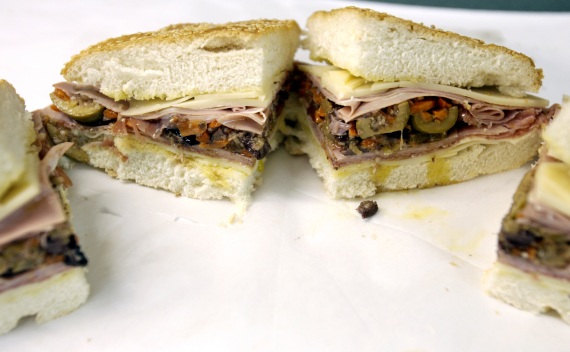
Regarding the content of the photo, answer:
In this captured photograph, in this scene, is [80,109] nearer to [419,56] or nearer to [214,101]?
[214,101]

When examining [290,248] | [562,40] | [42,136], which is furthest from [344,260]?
[562,40]

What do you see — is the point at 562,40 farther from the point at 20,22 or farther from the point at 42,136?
the point at 20,22

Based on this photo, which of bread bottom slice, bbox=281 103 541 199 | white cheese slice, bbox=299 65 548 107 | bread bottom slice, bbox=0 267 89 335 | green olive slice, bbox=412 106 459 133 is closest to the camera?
bread bottom slice, bbox=0 267 89 335

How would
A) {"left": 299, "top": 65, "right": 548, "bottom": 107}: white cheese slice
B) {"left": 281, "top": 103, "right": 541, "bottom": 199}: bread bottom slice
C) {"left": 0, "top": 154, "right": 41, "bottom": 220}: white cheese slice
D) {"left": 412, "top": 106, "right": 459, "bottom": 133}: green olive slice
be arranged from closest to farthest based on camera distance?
1. {"left": 0, "top": 154, "right": 41, "bottom": 220}: white cheese slice
2. {"left": 299, "top": 65, "right": 548, "bottom": 107}: white cheese slice
3. {"left": 412, "top": 106, "right": 459, "bottom": 133}: green olive slice
4. {"left": 281, "top": 103, "right": 541, "bottom": 199}: bread bottom slice

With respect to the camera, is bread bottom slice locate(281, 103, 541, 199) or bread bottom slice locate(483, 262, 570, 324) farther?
bread bottom slice locate(281, 103, 541, 199)

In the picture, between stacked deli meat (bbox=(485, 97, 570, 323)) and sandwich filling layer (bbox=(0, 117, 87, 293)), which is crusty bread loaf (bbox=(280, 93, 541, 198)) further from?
sandwich filling layer (bbox=(0, 117, 87, 293))

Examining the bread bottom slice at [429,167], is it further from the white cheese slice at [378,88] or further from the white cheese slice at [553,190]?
the white cheese slice at [553,190]

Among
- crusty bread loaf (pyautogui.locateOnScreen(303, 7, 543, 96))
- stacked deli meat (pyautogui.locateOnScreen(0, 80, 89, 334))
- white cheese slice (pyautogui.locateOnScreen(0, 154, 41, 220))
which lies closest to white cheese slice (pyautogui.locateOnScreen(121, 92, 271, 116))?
crusty bread loaf (pyautogui.locateOnScreen(303, 7, 543, 96))

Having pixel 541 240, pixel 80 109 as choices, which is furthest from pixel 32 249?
pixel 541 240
